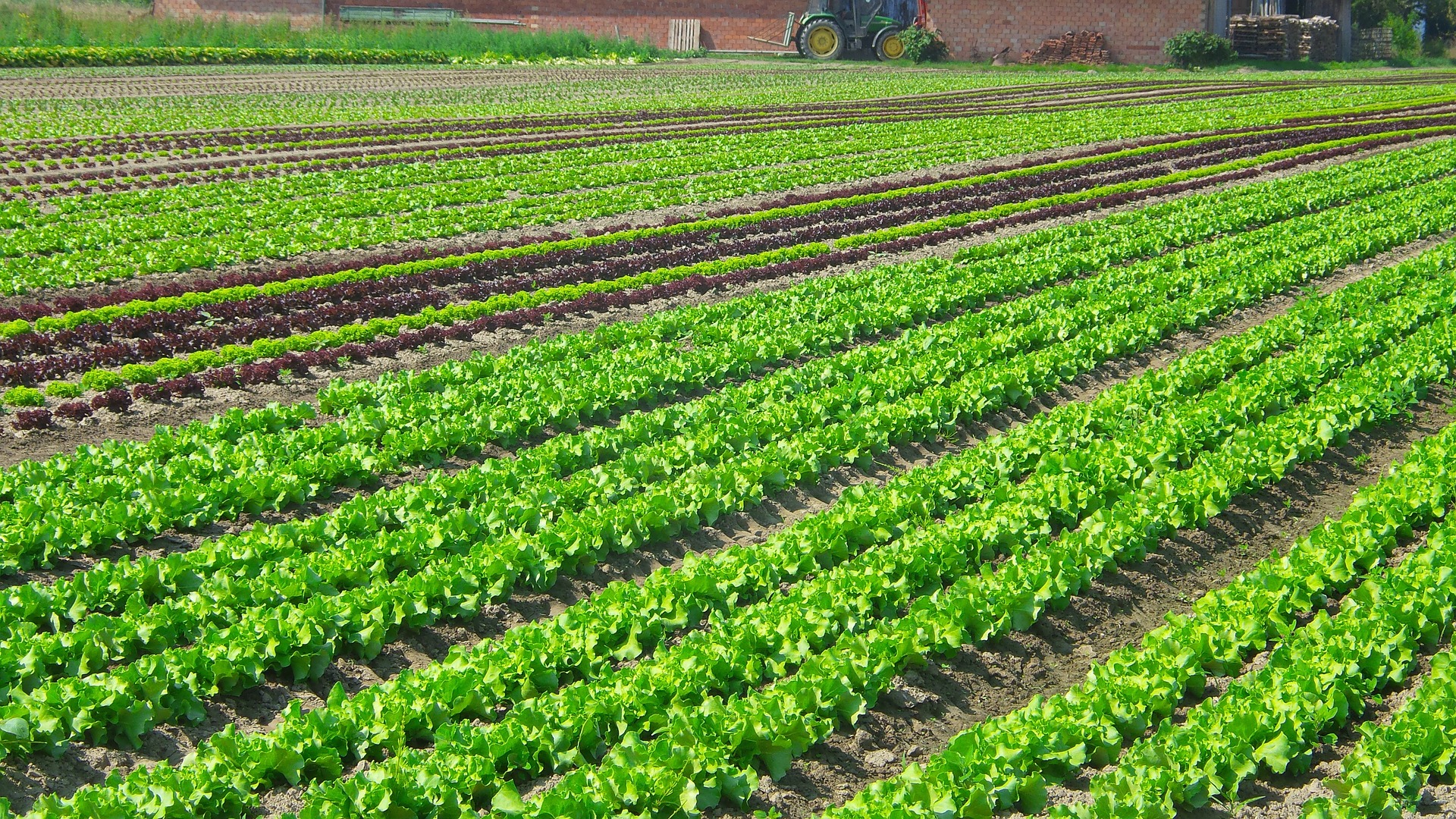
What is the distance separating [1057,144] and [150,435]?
23.5 m

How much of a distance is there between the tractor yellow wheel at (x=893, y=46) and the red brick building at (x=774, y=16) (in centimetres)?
368

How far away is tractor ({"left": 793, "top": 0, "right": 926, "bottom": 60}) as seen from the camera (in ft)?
185

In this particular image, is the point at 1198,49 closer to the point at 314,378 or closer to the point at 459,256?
the point at 459,256

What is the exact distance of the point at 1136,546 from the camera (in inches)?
317

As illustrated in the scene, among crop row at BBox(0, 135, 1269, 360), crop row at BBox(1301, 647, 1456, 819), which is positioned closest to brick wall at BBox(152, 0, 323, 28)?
crop row at BBox(0, 135, 1269, 360)

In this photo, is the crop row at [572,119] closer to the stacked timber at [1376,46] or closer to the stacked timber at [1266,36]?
the stacked timber at [1266,36]

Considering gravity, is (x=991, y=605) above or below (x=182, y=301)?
below

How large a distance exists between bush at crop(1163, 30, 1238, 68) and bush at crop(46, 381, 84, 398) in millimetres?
52656

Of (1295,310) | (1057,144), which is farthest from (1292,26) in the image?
(1295,310)

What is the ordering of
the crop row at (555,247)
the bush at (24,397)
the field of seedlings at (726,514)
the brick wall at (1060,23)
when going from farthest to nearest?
the brick wall at (1060,23) → the crop row at (555,247) → the bush at (24,397) → the field of seedlings at (726,514)

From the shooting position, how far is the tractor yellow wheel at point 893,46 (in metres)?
56.8

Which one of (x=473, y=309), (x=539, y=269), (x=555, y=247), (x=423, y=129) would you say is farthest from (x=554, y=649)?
(x=423, y=129)

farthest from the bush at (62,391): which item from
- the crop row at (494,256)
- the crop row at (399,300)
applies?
the crop row at (494,256)

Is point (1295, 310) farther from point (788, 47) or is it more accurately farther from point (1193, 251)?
point (788, 47)
